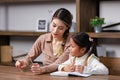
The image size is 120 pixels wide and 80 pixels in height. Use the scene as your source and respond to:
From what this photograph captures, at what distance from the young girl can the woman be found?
13 centimetres

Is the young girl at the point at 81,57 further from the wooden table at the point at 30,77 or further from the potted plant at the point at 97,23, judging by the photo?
the potted plant at the point at 97,23

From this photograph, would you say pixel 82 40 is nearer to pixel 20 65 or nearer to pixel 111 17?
pixel 20 65

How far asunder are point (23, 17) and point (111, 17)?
1.28 meters

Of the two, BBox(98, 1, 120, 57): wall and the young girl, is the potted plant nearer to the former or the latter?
BBox(98, 1, 120, 57): wall

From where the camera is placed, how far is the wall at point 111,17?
119 inches

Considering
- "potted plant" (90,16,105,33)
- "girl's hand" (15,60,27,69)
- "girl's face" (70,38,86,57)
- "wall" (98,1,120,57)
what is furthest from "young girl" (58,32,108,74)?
"wall" (98,1,120,57)

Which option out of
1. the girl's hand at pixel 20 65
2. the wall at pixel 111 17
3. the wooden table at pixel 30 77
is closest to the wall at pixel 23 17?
the wall at pixel 111 17

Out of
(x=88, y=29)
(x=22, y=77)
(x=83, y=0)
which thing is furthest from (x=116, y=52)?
(x=22, y=77)

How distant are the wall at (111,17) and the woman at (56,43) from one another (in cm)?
114

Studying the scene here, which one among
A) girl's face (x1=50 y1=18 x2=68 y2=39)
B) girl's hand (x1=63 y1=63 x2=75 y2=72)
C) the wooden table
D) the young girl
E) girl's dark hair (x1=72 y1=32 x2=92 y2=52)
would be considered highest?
girl's face (x1=50 y1=18 x2=68 y2=39)

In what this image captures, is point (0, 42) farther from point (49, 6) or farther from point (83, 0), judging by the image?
point (83, 0)

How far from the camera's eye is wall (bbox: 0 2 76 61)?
11.5 feet

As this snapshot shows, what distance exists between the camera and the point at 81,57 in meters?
1.82

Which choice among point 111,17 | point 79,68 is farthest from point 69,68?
point 111,17
